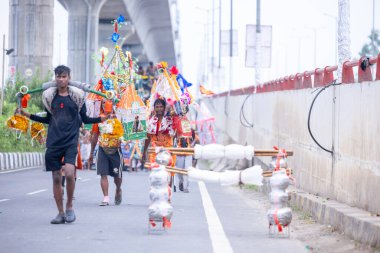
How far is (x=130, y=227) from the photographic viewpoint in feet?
41.4

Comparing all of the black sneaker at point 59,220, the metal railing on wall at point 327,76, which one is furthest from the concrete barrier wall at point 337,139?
the black sneaker at point 59,220

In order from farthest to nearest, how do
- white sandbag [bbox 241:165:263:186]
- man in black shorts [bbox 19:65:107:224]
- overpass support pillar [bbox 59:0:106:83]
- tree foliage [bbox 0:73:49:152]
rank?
1. overpass support pillar [bbox 59:0:106:83]
2. tree foliage [bbox 0:73:49:152]
3. man in black shorts [bbox 19:65:107:224]
4. white sandbag [bbox 241:165:263:186]

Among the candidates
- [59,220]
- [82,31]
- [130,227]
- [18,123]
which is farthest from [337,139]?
[82,31]

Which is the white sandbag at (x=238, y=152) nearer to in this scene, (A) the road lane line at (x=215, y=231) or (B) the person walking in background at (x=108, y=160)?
(A) the road lane line at (x=215, y=231)

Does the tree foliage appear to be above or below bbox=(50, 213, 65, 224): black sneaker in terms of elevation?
above

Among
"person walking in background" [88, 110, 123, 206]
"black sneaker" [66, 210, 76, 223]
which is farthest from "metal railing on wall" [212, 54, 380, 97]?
"black sneaker" [66, 210, 76, 223]

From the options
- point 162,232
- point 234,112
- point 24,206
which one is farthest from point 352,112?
point 234,112

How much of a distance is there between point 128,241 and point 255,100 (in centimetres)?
1978

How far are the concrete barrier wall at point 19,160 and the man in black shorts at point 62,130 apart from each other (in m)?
17.8

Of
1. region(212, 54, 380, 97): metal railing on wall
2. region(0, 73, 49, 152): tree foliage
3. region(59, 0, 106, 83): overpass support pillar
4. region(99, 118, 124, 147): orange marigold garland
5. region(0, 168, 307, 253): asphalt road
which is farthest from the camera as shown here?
region(59, 0, 106, 83): overpass support pillar

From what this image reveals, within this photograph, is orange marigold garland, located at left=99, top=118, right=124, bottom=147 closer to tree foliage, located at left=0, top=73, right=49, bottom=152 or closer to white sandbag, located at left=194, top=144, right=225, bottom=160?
white sandbag, located at left=194, top=144, right=225, bottom=160

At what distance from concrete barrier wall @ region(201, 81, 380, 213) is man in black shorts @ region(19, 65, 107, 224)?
3.38m

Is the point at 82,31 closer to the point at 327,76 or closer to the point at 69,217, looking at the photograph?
the point at 327,76

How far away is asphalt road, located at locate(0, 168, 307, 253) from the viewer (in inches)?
420
